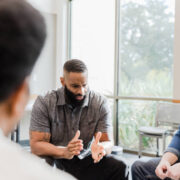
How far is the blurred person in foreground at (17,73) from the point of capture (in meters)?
0.36

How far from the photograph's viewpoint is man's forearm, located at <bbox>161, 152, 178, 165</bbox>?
166cm

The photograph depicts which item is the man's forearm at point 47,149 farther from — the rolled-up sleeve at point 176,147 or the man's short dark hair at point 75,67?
the rolled-up sleeve at point 176,147

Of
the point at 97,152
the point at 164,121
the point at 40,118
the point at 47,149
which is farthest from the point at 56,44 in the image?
the point at 97,152

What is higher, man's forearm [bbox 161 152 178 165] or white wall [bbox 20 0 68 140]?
white wall [bbox 20 0 68 140]

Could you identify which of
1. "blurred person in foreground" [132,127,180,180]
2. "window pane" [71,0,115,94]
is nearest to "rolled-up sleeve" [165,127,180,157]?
"blurred person in foreground" [132,127,180,180]

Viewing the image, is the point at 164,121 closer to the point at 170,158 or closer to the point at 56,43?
the point at 170,158

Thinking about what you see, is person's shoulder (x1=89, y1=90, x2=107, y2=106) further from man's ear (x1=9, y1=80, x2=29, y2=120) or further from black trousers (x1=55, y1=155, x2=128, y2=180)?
man's ear (x1=9, y1=80, x2=29, y2=120)

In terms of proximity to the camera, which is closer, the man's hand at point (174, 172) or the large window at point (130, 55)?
the man's hand at point (174, 172)

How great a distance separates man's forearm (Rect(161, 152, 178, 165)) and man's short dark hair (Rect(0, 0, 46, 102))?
4.76 ft

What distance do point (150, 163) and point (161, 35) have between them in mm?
2546

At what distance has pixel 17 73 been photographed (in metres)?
0.39

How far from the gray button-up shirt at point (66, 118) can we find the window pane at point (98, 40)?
2.55 metres

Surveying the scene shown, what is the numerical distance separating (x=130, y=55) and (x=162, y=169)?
2.78m

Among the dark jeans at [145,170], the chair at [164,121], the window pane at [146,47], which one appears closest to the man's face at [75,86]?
the dark jeans at [145,170]
